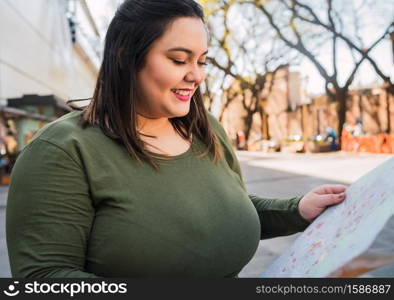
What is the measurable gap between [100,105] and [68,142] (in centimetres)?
21

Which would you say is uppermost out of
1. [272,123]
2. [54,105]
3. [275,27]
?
[275,27]

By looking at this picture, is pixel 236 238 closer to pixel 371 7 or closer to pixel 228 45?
pixel 371 7

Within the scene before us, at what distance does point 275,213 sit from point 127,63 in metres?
0.71

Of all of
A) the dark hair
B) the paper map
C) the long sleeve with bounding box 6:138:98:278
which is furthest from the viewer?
the dark hair

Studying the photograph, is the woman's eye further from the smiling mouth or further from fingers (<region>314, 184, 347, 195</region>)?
fingers (<region>314, 184, 347, 195</region>)

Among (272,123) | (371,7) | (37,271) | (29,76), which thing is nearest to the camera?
(37,271)

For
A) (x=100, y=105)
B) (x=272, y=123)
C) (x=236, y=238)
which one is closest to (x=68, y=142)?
(x=100, y=105)

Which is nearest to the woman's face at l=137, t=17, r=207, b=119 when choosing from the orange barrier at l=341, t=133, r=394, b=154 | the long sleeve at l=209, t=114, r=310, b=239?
the long sleeve at l=209, t=114, r=310, b=239

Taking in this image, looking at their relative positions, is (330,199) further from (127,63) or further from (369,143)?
(369,143)

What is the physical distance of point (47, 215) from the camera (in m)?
1.10

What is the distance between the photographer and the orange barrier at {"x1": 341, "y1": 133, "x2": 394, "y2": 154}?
16203 mm

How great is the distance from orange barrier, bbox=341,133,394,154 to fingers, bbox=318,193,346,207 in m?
15.7

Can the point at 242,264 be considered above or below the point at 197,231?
below

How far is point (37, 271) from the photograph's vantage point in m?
1.07
